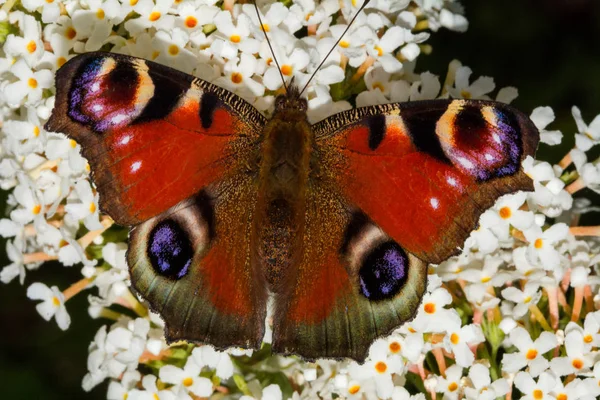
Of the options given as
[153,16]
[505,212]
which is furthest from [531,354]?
[153,16]

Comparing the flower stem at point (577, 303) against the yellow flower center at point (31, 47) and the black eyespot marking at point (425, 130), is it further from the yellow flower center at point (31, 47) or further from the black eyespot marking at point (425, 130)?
the yellow flower center at point (31, 47)

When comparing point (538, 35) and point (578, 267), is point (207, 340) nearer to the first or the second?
point (578, 267)

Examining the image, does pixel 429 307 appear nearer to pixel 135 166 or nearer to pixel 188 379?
pixel 188 379

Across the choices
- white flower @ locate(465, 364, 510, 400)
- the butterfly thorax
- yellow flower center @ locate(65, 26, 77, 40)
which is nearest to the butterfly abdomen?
the butterfly thorax

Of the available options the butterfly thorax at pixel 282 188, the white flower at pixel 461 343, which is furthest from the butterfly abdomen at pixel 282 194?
the white flower at pixel 461 343

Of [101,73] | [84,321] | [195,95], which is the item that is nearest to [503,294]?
[195,95]

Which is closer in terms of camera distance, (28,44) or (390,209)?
(390,209)
